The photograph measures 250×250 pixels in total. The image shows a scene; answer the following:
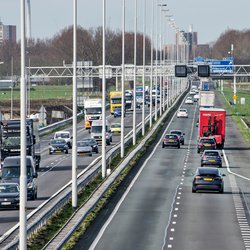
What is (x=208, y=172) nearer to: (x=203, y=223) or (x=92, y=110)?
(x=203, y=223)

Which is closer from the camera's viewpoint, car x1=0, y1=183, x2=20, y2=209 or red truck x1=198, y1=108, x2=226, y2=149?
car x1=0, y1=183, x2=20, y2=209

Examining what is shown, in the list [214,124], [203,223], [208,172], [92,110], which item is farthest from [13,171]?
[92,110]

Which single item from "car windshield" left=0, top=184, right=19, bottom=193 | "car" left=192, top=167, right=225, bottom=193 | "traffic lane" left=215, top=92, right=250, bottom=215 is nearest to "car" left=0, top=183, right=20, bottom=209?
"car windshield" left=0, top=184, right=19, bottom=193

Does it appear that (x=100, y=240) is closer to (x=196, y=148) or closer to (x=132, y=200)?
(x=132, y=200)

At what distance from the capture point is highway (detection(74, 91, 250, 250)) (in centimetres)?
4009

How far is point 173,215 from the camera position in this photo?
159 feet

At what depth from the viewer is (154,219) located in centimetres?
4697

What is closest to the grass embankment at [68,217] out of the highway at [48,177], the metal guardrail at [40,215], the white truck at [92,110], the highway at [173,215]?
the metal guardrail at [40,215]

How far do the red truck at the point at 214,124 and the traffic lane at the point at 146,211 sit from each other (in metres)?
14.3

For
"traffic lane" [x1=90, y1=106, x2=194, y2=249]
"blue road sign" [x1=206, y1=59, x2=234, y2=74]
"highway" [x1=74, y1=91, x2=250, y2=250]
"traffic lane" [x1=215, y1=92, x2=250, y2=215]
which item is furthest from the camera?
"blue road sign" [x1=206, y1=59, x2=234, y2=74]

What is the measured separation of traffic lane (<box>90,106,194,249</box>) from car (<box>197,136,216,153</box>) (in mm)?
9251

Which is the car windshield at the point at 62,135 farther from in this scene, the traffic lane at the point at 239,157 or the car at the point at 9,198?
the car at the point at 9,198

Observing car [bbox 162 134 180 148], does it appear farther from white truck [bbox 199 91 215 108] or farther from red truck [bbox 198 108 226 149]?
white truck [bbox 199 91 215 108]

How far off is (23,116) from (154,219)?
15.8 m
